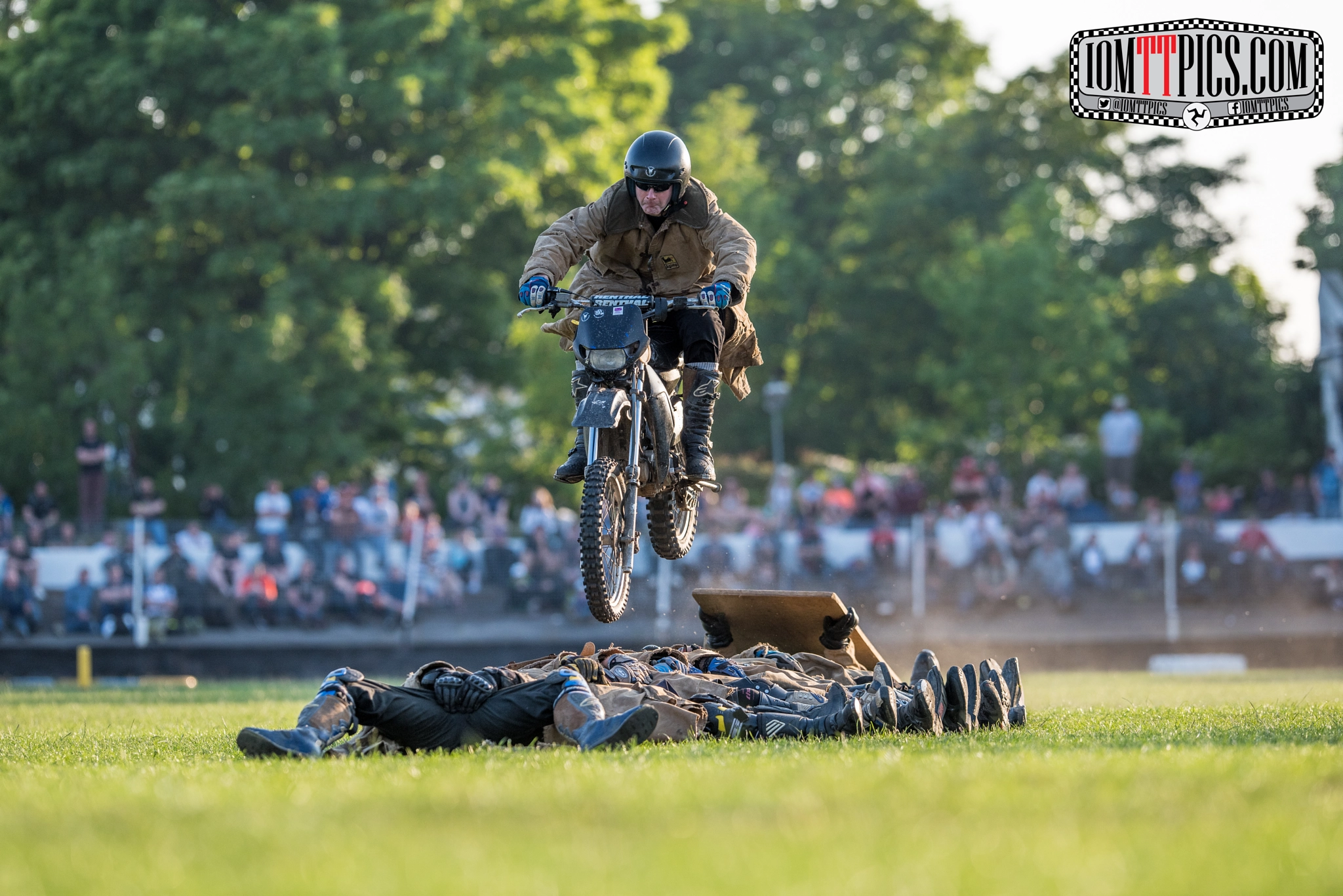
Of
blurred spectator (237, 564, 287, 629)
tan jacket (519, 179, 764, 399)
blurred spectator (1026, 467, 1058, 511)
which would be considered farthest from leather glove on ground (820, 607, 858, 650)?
blurred spectator (1026, 467, 1058, 511)

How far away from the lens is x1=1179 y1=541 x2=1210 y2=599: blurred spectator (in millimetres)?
19062

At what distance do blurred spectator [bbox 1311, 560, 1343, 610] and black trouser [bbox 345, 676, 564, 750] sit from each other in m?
14.6

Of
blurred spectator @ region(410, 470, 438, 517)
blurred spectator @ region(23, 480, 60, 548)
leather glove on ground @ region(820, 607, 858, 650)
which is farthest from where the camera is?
blurred spectator @ region(410, 470, 438, 517)

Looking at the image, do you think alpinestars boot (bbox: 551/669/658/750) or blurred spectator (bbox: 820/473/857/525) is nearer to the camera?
alpinestars boot (bbox: 551/669/658/750)

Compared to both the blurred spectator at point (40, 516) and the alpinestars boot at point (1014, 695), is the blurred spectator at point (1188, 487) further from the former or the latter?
the blurred spectator at point (40, 516)

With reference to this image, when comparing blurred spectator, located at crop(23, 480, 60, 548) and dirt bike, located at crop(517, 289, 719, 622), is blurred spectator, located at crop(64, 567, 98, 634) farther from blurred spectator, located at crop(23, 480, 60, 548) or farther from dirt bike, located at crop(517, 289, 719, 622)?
dirt bike, located at crop(517, 289, 719, 622)

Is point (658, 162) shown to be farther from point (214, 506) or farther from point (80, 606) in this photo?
point (214, 506)

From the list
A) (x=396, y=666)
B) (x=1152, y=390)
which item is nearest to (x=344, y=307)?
(x=396, y=666)

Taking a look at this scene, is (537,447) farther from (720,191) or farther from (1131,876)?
(1131,876)

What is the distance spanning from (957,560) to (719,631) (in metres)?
10.7

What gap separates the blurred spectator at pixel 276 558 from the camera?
1881cm

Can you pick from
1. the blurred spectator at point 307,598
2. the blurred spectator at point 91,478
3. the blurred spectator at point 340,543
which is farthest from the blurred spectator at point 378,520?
the blurred spectator at point 91,478

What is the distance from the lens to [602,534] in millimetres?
8445

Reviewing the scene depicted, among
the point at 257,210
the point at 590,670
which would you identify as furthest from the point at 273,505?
the point at 590,670
